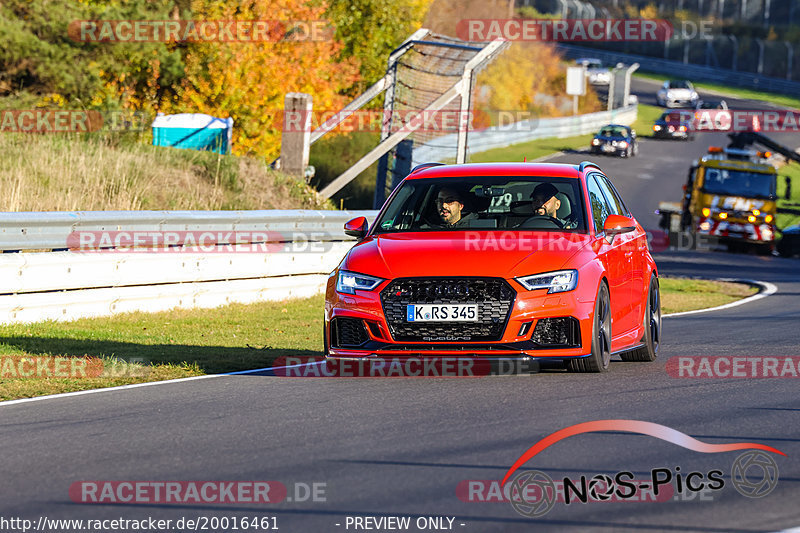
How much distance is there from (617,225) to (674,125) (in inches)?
2456

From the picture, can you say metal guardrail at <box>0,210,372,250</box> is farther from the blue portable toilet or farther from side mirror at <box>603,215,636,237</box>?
the blue portable toilet

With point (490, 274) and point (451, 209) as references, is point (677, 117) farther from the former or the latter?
point (490, 274)

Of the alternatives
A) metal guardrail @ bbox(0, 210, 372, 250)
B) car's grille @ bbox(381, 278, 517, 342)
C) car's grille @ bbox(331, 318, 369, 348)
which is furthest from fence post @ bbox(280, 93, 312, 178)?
car's grille @ bbox(381, 278, 517, 342)

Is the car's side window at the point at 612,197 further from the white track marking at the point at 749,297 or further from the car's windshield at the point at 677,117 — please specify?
the car's windshield at the point at 677,117

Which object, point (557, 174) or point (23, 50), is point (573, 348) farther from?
point (23, 50)

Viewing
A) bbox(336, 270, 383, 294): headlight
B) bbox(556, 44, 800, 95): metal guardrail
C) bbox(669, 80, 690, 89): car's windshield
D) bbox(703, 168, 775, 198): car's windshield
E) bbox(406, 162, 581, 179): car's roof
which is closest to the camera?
bbox(336, 270, 383, 294): headlight

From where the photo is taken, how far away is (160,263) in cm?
1480

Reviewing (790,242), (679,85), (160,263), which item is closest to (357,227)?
(160,263)

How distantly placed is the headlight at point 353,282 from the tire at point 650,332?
281 cm

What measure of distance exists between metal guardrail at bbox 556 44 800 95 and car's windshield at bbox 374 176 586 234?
92.3 metres

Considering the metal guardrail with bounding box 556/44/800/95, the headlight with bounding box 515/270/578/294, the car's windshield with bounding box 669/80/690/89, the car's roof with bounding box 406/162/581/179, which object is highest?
the metal guardrail with bounding box 556/44/800/95

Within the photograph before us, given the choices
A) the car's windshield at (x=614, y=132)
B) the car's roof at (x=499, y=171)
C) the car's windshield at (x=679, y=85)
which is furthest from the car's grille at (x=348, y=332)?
the car's windshield at (x=679, y=85)

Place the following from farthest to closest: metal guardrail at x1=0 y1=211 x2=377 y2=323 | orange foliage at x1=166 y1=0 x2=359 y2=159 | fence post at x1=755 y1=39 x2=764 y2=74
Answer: fence post at x1=755 y1=39 x2=764 y2=74
orange foliage at x1=166 y1=0 x2=359 y2=159
metal guardrail at x1=0 y1=211 x2=377 y2=323

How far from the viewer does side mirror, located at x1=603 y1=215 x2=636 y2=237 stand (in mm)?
10203
